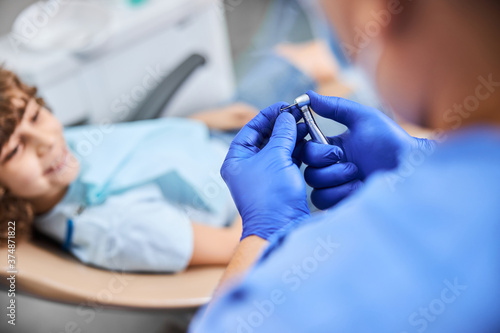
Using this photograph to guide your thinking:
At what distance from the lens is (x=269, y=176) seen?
295mm

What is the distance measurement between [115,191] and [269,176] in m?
0.48

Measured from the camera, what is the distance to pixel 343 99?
0.29 metres

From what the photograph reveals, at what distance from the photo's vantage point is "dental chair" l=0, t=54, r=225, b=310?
0.56 m

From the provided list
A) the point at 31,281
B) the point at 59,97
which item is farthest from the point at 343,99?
the point at 59,97

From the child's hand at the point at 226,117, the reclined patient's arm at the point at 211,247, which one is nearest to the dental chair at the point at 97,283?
the reclined patient's arm at the point at 211,247

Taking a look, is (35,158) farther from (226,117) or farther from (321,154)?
(321,154)

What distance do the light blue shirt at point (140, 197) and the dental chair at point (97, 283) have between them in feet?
0.07

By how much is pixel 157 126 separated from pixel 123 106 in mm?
161

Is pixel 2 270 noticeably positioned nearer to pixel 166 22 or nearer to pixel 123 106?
pixel 123 106

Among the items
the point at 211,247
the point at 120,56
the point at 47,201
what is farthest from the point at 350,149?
the point at 120,56

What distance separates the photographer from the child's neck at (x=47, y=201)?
0.65m

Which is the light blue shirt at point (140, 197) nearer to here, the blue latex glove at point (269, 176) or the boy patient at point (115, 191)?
the boy patient at point (115, 191)

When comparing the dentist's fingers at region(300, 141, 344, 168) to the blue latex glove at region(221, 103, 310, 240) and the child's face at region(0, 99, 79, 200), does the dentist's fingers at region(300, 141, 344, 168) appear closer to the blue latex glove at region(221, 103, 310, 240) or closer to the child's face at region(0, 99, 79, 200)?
the blue latex glove at region(221, 103, 310, 240)

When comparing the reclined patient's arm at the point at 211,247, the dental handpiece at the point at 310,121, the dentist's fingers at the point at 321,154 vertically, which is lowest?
the reclined patient's arm at the point at 211,247
